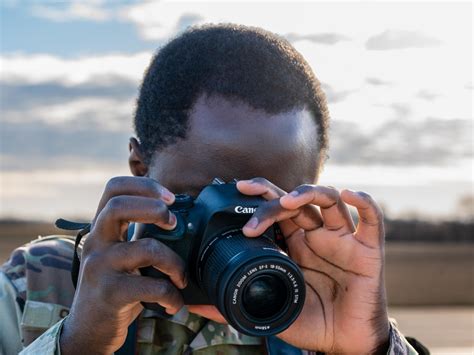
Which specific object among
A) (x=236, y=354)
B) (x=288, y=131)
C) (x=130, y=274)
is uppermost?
(x=288, y=131)

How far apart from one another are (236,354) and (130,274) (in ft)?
1.77

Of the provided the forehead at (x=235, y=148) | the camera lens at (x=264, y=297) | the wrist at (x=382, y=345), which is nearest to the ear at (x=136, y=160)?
the forehead at (x=235, y=148)

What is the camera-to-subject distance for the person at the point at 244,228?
2.00 meters

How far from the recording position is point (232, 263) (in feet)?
6.13

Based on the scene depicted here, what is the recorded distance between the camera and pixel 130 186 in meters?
2.01

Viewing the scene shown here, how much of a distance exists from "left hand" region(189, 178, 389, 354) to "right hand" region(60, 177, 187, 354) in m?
0.22

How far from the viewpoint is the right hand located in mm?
1980

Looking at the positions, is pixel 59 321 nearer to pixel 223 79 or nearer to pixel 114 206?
pixel 114 206

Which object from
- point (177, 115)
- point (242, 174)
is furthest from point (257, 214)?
point (177, 115)

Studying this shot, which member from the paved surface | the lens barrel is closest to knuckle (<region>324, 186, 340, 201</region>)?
the lens barrel

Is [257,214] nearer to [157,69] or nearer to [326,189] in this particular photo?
[326,189]

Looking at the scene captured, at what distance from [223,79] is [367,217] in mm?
614

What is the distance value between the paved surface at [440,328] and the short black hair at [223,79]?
461 centimetres

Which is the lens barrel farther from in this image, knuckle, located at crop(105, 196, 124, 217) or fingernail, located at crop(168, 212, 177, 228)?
knuckle, located at crop(105, 196, 124, 217)
